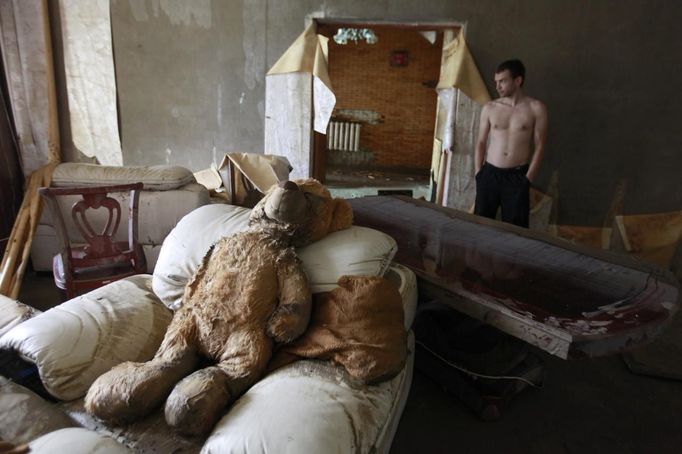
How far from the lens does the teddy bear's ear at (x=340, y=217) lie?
1.58 metres

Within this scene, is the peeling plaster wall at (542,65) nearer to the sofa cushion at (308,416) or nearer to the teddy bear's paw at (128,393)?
the sofa cushion at (308,416)

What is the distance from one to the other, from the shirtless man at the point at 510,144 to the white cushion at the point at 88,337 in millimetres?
2709

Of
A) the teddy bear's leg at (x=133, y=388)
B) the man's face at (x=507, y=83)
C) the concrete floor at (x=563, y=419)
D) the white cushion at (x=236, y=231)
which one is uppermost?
the man's face at (x=507, y=83)

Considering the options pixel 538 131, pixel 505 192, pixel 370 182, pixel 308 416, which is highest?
pixel 538 131

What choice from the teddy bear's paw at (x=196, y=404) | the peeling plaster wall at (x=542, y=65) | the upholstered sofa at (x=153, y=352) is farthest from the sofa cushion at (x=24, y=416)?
the peeling plaster wall at (x=542, y=65)

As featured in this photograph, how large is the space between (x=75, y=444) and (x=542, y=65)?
410 centimetres

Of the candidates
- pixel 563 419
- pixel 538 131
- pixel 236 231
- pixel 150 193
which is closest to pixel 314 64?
pixel 150 193

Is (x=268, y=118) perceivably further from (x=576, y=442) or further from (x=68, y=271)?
(x=576, y=442)

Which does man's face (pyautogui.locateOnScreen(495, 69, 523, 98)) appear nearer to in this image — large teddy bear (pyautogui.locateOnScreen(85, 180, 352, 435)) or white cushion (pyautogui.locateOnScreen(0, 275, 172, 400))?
large teddy bear (pyautogui.locateOnScreen(85, 180, 352, 435))

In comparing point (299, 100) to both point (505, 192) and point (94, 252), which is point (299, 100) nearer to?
point (505, 192)

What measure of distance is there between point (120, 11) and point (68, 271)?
3.40 metres

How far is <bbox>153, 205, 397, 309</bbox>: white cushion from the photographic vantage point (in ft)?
4.77

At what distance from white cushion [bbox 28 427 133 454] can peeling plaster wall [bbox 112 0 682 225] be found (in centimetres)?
376

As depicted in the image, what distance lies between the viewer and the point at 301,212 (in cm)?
144
